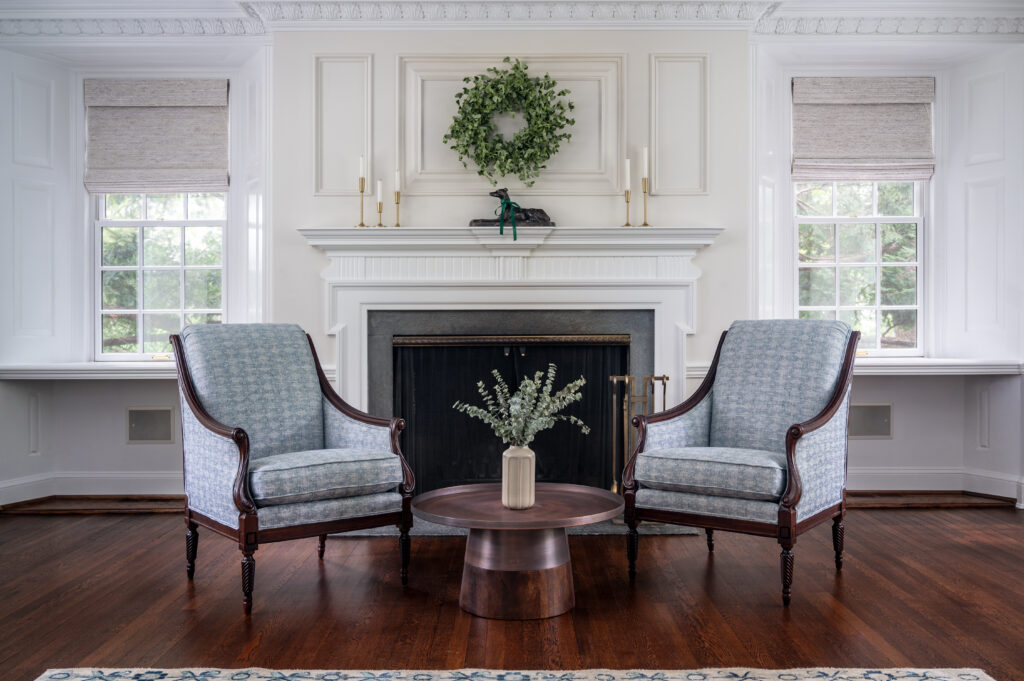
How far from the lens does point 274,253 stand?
430 cm

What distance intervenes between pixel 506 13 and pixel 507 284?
1.49 meters

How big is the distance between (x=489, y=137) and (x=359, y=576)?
240 cm

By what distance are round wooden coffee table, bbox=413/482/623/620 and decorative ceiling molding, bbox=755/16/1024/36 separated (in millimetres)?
3247

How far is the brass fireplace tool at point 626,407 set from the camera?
409 cm

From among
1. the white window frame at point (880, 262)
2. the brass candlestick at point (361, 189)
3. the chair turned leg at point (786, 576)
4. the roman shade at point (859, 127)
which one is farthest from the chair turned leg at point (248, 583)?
the roman shade at point (859, 127)

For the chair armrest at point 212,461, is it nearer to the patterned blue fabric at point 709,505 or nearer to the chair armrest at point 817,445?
the patterned blue fabric at point 709,505

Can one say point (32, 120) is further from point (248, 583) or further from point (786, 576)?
point (786, 576)

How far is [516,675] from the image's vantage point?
2.15 metres

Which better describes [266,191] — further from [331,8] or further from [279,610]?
[279,610]

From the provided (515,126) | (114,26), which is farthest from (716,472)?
(114,26)

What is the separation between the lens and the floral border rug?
2127 mm

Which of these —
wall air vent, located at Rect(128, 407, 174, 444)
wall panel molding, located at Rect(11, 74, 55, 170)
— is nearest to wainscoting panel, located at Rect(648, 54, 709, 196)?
wall air vent, located at Rect(128, 407, 174, 444)

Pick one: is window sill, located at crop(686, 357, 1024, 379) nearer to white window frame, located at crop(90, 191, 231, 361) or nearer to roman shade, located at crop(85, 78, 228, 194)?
white window frame, located at crop(90, 191, 231, 361)

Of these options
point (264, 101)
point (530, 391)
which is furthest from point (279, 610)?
point (264, 101)
